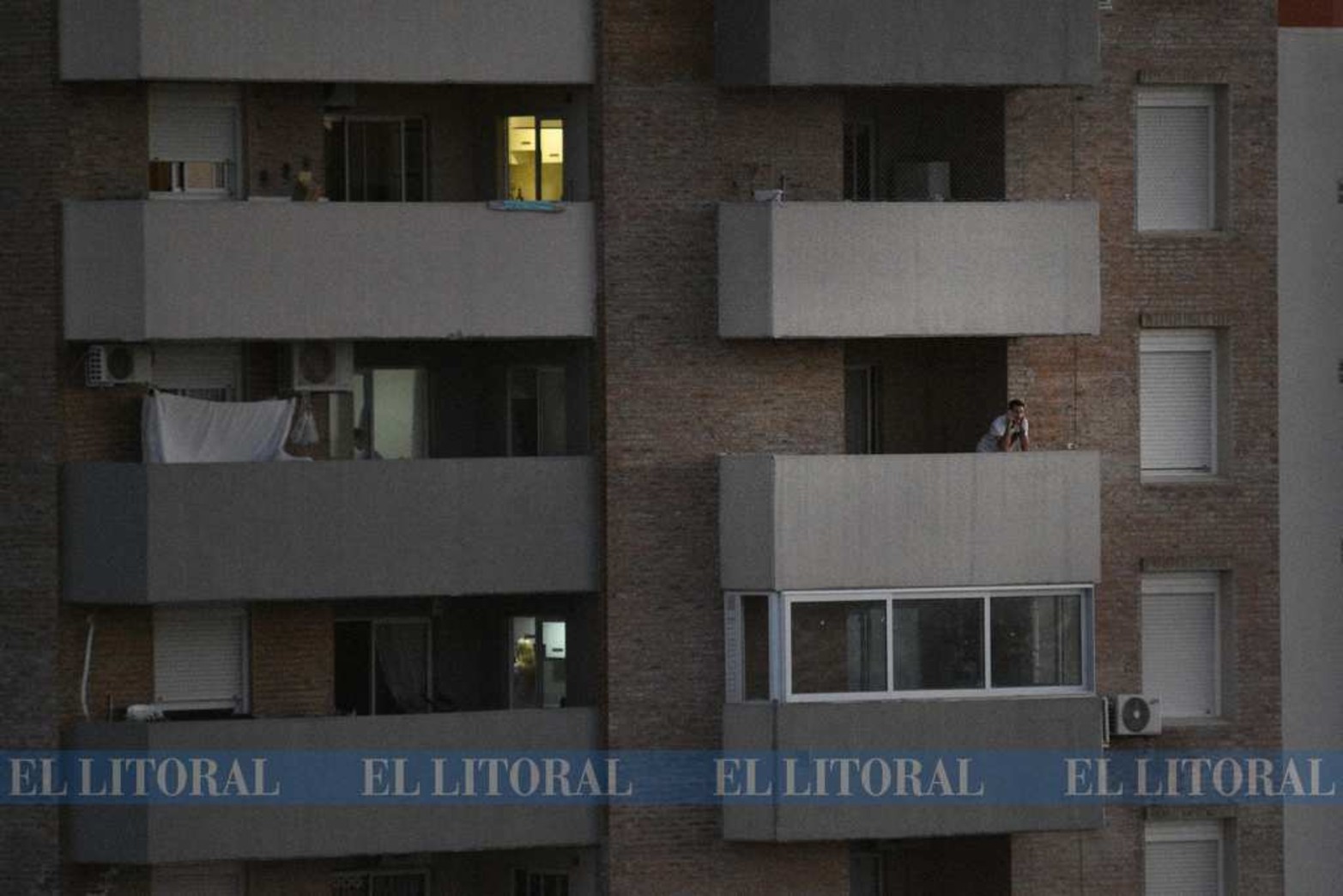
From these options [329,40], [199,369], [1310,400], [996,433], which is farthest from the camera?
[1310,400]

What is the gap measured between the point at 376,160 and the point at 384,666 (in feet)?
17.8

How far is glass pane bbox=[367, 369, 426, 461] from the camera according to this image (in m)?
42.5

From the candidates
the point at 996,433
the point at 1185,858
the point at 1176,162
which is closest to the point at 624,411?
the point at 996,433

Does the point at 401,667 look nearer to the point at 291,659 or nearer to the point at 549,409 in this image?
the point at 291,659

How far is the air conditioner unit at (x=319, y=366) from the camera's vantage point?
135ft

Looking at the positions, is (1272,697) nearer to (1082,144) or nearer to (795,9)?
(1082,144)

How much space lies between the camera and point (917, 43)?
40.8 meters

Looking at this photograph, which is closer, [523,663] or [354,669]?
[354,669]

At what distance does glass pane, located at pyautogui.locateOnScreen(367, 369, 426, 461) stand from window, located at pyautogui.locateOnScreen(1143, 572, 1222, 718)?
314 inches

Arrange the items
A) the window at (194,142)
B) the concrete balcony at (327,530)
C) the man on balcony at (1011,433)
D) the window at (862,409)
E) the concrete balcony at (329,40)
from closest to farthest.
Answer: the concrete balcony at (329,40) < the concrete balcony at (327,530) < the window at (194,142) < the man on balcony at (1011,433) < the window at (862,409)

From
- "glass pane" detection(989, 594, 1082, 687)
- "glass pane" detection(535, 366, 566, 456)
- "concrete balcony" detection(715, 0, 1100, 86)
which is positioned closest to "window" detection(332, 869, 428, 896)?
"glass pane" detection(535, 366, 566, 456)

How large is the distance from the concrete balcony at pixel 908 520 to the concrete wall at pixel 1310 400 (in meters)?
2.80

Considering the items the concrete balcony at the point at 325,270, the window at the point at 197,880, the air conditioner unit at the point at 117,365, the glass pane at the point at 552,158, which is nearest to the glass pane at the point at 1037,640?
the concrete balcony at the point at 325,270

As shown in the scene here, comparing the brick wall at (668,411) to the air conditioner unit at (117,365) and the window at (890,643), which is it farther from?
the air conditioner unit at (117,365)
